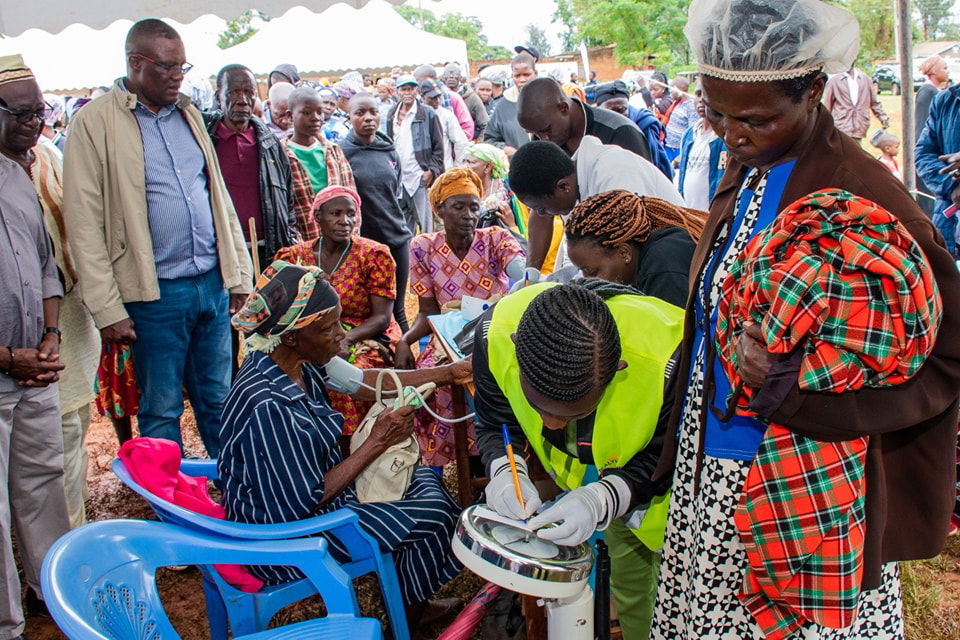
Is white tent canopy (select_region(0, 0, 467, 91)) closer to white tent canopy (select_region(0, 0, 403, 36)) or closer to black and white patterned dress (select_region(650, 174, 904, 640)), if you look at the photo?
white tent canopy (select_region(0, 0, 403, 36))

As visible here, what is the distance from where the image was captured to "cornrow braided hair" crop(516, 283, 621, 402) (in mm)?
1618

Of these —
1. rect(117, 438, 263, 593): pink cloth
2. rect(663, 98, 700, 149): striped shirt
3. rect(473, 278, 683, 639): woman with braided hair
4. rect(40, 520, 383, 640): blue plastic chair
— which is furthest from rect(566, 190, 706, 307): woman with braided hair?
rect(663, 98, 700, 149): striped shirt

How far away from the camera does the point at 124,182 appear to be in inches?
123

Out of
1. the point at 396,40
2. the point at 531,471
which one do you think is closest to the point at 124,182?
the point at 531,471

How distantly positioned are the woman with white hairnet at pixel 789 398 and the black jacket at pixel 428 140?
21.5ft

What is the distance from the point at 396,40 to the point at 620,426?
14121mm

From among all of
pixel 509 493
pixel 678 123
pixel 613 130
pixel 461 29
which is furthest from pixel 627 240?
pixel 461 29

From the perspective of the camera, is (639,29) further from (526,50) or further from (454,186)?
(454,186)

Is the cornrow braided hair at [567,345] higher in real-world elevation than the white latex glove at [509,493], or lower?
higher

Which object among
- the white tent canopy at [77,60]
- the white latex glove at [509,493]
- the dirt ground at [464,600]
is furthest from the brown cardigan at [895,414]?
the white tent canopy at [77,60]

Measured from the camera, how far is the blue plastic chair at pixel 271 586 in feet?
6.87

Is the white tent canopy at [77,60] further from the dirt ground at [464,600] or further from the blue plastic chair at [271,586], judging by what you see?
the blue plastic chair at [271,586]

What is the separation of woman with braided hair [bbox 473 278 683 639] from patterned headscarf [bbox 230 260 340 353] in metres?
0.58

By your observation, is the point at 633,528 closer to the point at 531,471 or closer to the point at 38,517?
the point at 531,471
